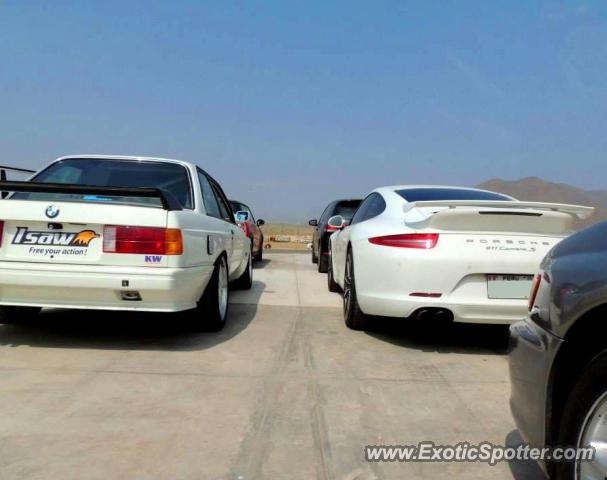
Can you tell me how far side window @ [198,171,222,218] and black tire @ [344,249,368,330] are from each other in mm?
1473

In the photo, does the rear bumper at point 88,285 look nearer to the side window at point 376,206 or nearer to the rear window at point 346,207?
the side window at point 376,206

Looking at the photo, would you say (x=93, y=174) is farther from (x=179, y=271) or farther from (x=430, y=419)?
(x=430, y=419)

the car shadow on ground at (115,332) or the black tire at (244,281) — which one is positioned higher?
the car shadow on ground at (115,332)

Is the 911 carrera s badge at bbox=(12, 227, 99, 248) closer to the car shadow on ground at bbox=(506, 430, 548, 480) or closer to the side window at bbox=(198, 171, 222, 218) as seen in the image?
the side window at bbox=(198, 171, 222, 218)

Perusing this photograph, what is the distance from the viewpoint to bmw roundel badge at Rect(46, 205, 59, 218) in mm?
3764

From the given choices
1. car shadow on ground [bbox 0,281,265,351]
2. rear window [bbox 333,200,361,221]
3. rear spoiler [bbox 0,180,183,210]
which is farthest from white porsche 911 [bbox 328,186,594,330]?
rear window [bbox 333,200,361,221]

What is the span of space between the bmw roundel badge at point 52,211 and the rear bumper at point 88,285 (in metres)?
0.37

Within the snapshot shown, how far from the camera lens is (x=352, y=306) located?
196 inches

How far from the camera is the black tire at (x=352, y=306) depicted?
4883 mm

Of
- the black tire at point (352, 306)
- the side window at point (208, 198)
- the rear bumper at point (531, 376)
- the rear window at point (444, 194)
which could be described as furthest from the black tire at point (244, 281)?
the rear bumper at point (531, 376)

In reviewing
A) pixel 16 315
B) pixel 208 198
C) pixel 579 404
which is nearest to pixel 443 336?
pixel 208 198

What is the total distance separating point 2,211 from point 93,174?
143cm

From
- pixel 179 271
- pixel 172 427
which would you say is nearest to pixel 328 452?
pixel 172 427

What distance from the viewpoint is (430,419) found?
293 centimetres
